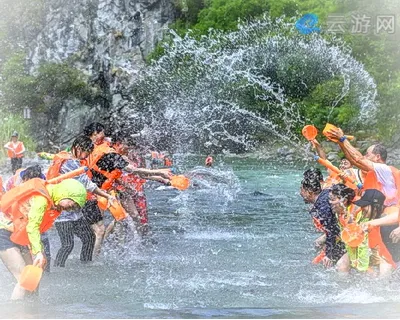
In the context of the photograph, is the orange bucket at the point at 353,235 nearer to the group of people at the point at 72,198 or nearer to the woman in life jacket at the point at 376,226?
the woman in life jacket at the point at 376,226

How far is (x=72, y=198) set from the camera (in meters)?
5.69

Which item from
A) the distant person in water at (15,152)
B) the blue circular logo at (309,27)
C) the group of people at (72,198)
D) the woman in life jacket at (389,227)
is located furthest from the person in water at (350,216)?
the blue circular logo at (309,27)

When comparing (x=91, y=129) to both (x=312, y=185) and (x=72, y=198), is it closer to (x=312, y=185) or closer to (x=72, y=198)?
(x=312, y=185)

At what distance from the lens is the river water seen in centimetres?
611

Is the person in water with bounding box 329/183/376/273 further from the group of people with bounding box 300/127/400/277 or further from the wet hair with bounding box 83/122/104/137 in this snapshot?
the wet hair with bounding box 83/122/104/137

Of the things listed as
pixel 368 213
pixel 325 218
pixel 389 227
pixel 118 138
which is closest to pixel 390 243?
pixel 389 227

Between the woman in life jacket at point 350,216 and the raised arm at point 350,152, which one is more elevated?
the raised arm at point 350,152

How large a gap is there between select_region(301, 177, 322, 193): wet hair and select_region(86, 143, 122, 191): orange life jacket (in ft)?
6.62

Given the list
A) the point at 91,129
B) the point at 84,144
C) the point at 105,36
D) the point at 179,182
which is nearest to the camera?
the point at 84,144

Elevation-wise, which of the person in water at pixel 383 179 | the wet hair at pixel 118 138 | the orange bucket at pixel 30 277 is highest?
the wet hair at pixel 118 138

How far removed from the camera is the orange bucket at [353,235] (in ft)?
21.8

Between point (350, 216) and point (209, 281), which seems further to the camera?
point (209, 281)

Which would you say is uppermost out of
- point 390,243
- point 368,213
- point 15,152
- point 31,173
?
point 31,173

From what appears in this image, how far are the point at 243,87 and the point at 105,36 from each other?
13.5 m
